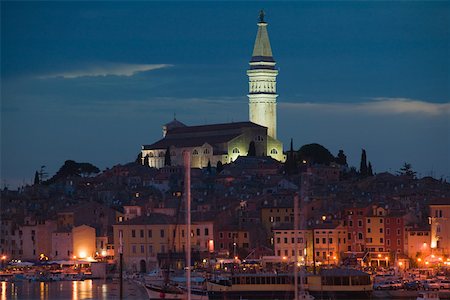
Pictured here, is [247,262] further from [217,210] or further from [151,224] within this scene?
[217,210]

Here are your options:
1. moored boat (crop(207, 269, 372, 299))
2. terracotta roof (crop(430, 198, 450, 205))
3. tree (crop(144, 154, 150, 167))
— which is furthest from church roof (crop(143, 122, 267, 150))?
moored boat (crop(207, 269, 372, 299))

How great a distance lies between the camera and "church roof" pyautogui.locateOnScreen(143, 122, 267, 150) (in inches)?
4144

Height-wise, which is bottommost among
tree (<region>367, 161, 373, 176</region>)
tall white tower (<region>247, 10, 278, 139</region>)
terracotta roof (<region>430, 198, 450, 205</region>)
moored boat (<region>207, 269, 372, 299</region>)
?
moored boat (<region>207, 269, 372, 299</region>)

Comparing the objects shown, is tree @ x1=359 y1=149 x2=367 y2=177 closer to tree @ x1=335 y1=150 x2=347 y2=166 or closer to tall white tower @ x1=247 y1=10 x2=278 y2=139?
tree @ x1=335 y1=150 x2=347 y2=166

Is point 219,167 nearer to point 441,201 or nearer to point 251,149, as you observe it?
point 251,149

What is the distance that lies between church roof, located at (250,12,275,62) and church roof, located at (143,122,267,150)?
941cm

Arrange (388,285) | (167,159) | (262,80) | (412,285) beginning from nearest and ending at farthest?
(388,285) < (412,285) < (167,159) < (262,80)

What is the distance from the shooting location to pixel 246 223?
67.6 metres

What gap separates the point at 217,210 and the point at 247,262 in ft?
27.8

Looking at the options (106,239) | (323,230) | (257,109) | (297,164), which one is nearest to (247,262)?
(323,230)

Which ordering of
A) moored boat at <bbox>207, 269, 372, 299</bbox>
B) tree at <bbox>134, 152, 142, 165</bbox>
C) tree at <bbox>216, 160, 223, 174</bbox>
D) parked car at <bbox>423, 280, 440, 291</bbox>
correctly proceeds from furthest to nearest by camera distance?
tree at <bbox>134, 152, 142, 165</bbox> → tree at <bbox>216, 160, 223, 174</bbox> → parked car at <bbox>423, 280, 440, 291</bbox> → moored boat at <bbox>207, 269, 372, 299</bbox>

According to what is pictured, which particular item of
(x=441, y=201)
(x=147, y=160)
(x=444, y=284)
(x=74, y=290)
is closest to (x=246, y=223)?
(x=441, y=201)

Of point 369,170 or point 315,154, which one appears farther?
point 315,154

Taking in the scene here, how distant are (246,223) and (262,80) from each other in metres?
50.4
